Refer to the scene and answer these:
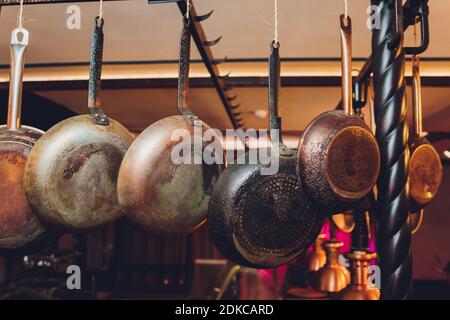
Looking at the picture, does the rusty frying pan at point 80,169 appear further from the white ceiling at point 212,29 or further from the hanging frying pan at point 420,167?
the white ceiling at point 212,29

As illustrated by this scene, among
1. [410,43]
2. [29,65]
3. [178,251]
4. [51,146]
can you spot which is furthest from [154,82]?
[178,251]

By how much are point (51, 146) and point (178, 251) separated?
5.94 metres

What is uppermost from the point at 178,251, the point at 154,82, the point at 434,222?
the point at 154,82

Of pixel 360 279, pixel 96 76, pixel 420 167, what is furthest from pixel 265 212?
pixel 360 279

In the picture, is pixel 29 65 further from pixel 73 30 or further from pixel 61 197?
pixel 61 197

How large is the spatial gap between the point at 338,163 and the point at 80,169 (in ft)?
1.78

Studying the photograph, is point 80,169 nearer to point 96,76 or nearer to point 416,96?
point 96,76

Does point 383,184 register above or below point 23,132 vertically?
below

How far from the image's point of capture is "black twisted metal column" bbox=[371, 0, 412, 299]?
31.2 inches

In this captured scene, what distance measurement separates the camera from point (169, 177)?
0.89 meters

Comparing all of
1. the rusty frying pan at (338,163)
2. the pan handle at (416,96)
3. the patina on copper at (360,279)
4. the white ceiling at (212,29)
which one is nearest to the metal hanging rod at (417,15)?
the rusty frying pan at (338,163)

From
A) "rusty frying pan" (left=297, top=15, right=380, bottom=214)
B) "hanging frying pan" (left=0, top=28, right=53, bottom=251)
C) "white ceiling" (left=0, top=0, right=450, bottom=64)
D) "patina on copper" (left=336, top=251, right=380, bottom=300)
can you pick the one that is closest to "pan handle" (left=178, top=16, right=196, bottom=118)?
"rusty frying pan" (left=297, top=15, right=380, bottom=214)

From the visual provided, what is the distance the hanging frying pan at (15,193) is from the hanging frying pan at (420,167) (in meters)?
1.06

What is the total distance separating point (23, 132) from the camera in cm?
102
